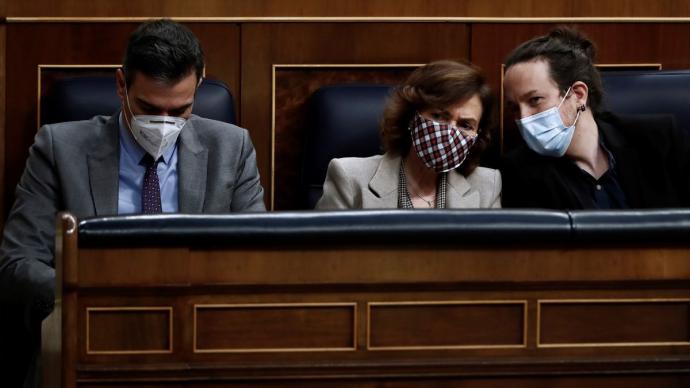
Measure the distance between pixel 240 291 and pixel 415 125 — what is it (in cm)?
56

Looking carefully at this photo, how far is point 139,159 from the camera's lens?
55.4 inches

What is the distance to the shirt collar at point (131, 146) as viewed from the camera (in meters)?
1.41

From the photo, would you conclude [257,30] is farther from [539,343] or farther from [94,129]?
[539,343]

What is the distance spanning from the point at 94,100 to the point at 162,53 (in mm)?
234

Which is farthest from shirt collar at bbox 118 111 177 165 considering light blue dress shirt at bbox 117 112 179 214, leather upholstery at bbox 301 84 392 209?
leather upholstery at bbox 301 84 392 209

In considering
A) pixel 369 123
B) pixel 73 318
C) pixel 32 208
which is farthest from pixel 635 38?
pixel 73 318

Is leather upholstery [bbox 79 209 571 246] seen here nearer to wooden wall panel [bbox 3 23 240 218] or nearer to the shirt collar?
the shirt collar

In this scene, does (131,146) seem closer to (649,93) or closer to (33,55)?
(33,55)

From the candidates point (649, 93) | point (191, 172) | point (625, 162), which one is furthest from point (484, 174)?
point (191, 172)

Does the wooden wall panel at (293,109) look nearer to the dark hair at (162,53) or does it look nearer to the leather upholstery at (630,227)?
the dark hair at (162,53)

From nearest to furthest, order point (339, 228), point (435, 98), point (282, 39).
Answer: point (339, 228) < point (435, 98) < point (282, 39)

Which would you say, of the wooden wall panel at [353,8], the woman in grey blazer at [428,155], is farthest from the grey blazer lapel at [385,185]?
the wooden wall panel at [353,8]

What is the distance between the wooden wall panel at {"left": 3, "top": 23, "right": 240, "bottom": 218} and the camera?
1.68m

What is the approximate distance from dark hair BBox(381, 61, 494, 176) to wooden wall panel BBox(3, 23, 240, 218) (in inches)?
18.3
